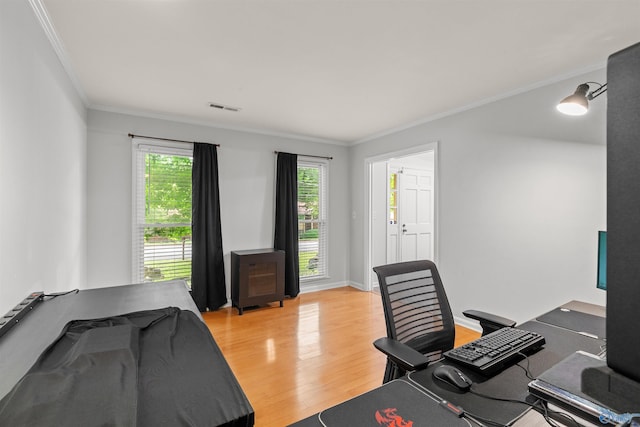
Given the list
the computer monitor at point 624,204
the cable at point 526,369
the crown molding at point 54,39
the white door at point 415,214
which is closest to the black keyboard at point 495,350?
the cable at point 526,369

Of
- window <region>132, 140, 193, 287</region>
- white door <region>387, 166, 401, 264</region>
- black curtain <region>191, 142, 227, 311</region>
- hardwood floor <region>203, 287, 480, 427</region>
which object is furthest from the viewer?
white door <region>387, 166, 401, 264</region>

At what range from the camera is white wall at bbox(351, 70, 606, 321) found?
8.23ft

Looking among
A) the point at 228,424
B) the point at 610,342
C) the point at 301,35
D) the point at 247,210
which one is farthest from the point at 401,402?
the point at 247,210

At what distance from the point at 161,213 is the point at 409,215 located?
3.81 metres

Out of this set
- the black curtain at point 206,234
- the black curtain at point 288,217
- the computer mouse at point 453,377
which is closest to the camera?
the computer mouse at point 453,377

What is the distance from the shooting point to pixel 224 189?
13.6 feet

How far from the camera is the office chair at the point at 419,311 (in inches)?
63.0

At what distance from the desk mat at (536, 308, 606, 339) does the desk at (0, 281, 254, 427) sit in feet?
5.49

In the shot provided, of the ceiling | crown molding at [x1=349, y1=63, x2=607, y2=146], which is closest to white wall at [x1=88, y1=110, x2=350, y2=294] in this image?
the ceiling

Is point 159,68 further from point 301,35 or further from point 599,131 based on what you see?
point 599,131

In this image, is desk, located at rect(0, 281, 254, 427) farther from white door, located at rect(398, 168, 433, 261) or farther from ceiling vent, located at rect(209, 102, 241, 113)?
white door, located at rect(398, 168, 433, 261)

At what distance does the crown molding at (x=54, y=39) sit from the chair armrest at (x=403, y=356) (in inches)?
99.8

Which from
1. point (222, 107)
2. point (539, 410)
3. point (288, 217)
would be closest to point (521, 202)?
point (539, 410)

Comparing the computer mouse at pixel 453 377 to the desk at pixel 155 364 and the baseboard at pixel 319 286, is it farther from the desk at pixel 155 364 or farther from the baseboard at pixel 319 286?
the baseboard at pixel 319 286
